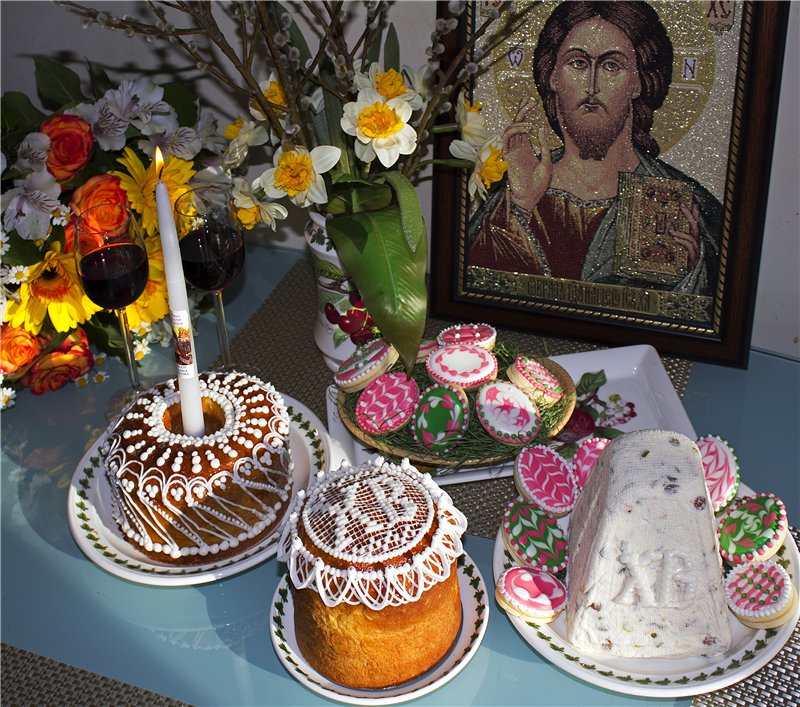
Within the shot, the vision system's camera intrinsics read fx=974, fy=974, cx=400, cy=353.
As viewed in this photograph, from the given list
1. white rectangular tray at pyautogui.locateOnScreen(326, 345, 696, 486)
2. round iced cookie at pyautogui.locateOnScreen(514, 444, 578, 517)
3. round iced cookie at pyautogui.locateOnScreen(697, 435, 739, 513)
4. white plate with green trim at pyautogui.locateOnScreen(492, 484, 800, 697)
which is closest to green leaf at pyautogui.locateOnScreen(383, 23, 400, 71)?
white rectangular tray at pyautogui.locateOnScreen(326, 345, 696, 486)

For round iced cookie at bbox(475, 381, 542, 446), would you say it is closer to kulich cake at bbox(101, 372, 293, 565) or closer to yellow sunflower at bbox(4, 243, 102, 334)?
kulich cake at bbox(101, 372, 293, 565)

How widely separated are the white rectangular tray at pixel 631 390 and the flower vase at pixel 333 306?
4.4 inches

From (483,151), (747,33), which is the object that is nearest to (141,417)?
(483,151)

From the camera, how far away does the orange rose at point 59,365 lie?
158 centimetres

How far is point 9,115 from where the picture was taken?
1.64m

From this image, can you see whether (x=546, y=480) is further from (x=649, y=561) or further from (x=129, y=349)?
(x=129, y=349)

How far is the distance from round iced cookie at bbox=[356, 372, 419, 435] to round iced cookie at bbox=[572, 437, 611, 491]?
236mm

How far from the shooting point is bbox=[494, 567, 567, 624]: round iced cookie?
109 centimetres

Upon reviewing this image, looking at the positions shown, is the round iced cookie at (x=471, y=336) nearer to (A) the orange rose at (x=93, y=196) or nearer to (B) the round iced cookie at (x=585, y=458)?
(B) the round iced cookie at (x=585, y=458)

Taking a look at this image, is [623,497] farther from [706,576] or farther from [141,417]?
[141,417]

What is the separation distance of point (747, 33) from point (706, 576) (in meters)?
0.77

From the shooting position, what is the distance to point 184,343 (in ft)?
3.84

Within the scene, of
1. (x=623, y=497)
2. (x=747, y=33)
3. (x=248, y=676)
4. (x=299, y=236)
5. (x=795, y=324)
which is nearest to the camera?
(x=623, y=497)

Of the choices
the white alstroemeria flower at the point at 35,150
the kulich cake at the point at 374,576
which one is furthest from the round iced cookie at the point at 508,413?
the white alstroemeria flower at the point at 35,150
